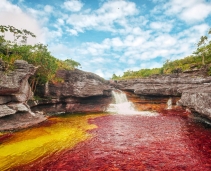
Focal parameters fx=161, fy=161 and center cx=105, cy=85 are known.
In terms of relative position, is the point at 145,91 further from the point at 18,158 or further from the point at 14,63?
the point at 18,158

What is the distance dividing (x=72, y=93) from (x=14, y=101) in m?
14.8

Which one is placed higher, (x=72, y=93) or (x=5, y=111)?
(x=72, y=93)

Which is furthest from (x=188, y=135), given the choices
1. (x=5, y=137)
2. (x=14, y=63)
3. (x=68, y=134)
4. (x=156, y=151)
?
(x=14, y=63)

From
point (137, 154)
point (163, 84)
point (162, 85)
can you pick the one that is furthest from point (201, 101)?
point (163, 84)

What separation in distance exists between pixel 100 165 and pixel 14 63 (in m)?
18.8

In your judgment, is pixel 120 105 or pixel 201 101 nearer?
pixel 201 101

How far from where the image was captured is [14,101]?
875 inches

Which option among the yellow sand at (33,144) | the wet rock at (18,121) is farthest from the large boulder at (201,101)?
the wet rock at (18,121)

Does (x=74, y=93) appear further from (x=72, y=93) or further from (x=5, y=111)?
(x=5, y=111)

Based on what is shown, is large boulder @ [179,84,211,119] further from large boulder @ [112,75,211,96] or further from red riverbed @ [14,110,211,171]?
large boulder @ [112,75,211,96]

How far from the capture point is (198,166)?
31.8 ft

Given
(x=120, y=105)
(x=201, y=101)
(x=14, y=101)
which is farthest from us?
(x=120, y=105)

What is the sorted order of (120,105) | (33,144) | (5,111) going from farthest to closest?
(120,105)
(5,111)
(33,144)

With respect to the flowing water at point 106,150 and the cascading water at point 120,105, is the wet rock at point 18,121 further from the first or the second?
the cascading water at point 120,105
